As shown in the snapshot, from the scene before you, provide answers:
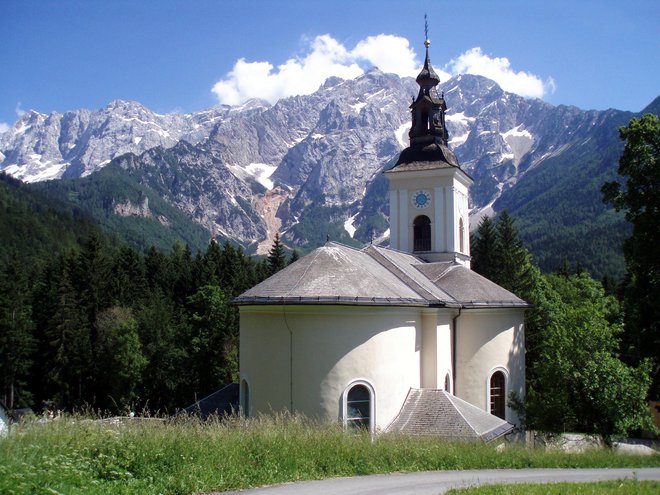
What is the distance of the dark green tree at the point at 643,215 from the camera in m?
22.3

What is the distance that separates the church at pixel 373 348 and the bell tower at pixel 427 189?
23.3ft

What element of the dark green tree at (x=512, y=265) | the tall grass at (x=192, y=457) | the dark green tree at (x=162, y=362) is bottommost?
the dark green tree at (x=162, y=362)

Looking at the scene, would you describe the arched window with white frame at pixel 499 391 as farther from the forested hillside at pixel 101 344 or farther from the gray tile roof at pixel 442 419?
the forested hillside at pixel 101 344

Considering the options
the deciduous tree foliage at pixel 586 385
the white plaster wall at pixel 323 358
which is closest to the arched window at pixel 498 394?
the deciduous tree foliage at pixel 586 385

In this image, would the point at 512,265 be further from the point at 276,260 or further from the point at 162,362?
the point at 162,362

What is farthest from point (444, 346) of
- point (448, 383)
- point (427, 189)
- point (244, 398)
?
Result: point (427, 189)

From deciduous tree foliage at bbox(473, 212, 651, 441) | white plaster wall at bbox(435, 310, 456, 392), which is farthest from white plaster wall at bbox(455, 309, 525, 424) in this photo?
deciduous tree foliage at bbox(473, 212, 651, 441)

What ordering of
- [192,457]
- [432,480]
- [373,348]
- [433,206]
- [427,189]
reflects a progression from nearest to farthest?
[192,457], [432,480], [373,348], [433,206], [427,189]

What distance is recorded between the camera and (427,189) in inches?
1212

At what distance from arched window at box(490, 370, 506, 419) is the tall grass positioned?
31.5 feet

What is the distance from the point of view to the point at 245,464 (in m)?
10.6

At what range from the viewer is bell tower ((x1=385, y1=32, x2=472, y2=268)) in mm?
30328

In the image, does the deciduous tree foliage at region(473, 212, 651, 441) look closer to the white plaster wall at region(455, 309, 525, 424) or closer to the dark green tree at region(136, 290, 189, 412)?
the white plaster wall at region(455, 309, 525, 424)

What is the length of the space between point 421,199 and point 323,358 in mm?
15106
